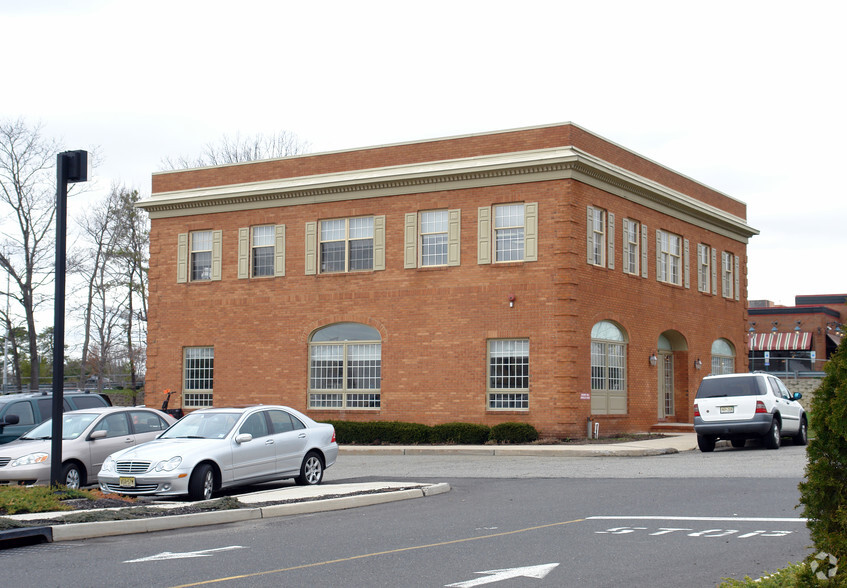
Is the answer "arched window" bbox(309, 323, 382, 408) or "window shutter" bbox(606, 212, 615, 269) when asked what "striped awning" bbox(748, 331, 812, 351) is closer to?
"window shutter" bbox(606, 212, 615, 269)

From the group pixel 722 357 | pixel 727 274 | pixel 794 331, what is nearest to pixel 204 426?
pixel 722 357

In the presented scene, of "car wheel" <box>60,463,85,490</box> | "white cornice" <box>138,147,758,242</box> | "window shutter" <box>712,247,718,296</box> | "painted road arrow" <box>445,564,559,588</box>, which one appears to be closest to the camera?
"painted road arrow" <box>445,564,559,588</box>

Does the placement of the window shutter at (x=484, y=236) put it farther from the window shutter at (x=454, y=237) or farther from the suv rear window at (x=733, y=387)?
the suv rear window at (x=733, y=387)

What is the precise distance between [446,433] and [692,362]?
11001mm

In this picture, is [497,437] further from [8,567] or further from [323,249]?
[8,567]

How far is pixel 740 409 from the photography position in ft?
75.8

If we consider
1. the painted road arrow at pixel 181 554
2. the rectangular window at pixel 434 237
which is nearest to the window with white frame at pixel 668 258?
the rectangular window at pixel 434 237

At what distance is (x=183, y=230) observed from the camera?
114ft

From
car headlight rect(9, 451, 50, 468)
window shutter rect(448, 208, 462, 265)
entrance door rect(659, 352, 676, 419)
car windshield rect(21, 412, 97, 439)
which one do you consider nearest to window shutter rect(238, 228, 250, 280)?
window shutter rect(448, 208, 462, 265)

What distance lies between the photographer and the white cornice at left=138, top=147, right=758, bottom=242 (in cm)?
2850

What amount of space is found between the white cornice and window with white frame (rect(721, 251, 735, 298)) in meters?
1.95

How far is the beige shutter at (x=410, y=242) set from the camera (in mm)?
30391

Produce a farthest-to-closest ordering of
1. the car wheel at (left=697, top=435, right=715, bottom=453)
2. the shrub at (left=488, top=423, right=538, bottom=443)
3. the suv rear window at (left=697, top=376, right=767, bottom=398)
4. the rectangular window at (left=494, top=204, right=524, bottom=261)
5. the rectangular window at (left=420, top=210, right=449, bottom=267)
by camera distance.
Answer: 1. the rectangular window at (left=420, top=210, right=449, bottom=267)
2. the rectangular window at (left=494, top=204, right=524, bottom=261)
3. the shrub at (left=488, top=423, right=538, bottom=443)
4. the car wheel at (left=697, top=435, right=715, bottom=453)
5. the suv rear window at (left=697, top=376, right=767, bottom=398)

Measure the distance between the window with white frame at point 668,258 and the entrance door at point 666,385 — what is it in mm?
2604
